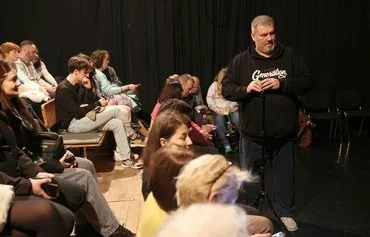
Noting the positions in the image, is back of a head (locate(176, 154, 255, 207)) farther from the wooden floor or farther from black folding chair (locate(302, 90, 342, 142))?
black folding chair (locate(302, 90, 342, 142))

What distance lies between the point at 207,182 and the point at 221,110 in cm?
434

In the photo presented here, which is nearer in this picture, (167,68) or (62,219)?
(62,219)

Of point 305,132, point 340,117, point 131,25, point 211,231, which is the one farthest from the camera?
point 131,25

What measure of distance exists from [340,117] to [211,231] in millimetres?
5393

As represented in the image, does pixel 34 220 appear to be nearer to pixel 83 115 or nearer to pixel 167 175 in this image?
pixel 167 175

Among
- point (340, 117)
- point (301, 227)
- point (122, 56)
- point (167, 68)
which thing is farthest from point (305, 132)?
point (122, 56)

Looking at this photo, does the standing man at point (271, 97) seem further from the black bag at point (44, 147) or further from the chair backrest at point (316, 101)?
the chair backrest at point (316, 101)

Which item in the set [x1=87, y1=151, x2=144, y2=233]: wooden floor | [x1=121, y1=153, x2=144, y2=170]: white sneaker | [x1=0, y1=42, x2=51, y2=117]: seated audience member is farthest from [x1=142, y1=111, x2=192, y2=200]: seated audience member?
[x1=0, y1=42, x2=51, y2=117]: seated audience member

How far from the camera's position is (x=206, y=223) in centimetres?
115

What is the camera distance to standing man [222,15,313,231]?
308 cm

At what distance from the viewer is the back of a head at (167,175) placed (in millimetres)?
1724

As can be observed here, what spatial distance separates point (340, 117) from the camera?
6129 mm

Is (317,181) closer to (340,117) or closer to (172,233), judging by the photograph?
(340,117)

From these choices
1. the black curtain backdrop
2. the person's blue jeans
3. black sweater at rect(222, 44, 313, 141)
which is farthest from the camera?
the black curtain backdrop
